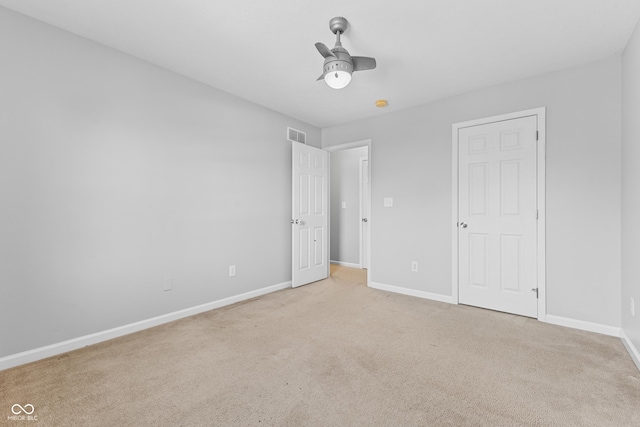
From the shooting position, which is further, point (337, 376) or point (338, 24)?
point (338, 24)

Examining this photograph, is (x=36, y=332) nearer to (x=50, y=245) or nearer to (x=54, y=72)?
(x=50, y=245)

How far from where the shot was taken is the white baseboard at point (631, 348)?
1991 millimetres

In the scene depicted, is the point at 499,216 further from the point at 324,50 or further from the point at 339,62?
the point at 324,50

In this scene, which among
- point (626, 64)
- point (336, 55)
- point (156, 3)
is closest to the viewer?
point (156, 3)

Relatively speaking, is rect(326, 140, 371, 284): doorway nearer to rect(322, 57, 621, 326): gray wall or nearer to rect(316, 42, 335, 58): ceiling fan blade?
rect(322, 57, 621, 326): gray wall

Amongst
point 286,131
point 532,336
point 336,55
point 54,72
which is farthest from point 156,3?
point 532,336

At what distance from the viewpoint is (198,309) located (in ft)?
9.93

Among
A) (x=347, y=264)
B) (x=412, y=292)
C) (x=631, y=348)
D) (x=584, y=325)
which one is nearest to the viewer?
(x=631, y=348)

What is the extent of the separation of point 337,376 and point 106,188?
7.75 feet

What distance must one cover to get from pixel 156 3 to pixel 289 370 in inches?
104

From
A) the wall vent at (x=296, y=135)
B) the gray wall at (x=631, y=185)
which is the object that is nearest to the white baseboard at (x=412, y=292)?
the gray wall at (x=631, y=185)

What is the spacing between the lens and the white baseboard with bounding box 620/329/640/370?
78.4 inches

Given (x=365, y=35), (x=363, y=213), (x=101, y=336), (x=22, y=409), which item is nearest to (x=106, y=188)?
(x=101, y=336)

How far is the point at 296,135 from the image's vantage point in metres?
4.25
